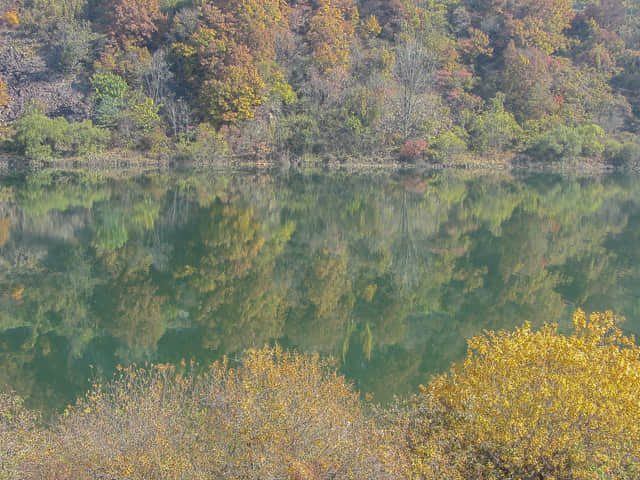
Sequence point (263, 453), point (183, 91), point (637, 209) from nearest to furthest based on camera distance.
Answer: point (263, 453), point (637, 209), point (183, 91)

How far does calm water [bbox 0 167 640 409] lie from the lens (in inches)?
437

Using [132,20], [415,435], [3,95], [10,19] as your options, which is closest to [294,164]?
[132,20]

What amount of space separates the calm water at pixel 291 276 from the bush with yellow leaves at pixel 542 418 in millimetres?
3428

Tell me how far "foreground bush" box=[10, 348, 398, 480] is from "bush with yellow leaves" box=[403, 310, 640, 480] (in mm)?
807

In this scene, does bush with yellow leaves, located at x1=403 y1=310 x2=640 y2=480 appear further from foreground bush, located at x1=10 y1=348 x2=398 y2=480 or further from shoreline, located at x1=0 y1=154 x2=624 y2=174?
shoreline, located at x1=0 y1=154 x2=624 y2=174

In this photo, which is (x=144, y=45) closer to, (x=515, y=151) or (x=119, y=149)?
(x=119, y=149)

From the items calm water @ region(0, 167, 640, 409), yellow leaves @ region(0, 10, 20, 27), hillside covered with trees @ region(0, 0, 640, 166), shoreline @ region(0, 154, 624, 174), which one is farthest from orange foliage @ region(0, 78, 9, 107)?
calm water @ region(0, 167, 640, 409)

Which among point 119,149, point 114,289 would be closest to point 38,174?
point 119,149

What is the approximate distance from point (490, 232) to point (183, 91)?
46.6 m

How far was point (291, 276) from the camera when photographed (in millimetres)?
16281

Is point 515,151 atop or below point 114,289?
atop

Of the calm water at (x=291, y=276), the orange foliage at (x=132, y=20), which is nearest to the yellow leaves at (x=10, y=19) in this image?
the orange foliage at (x=132, y=20)

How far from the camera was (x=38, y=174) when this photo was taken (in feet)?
139

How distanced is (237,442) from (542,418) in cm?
330
